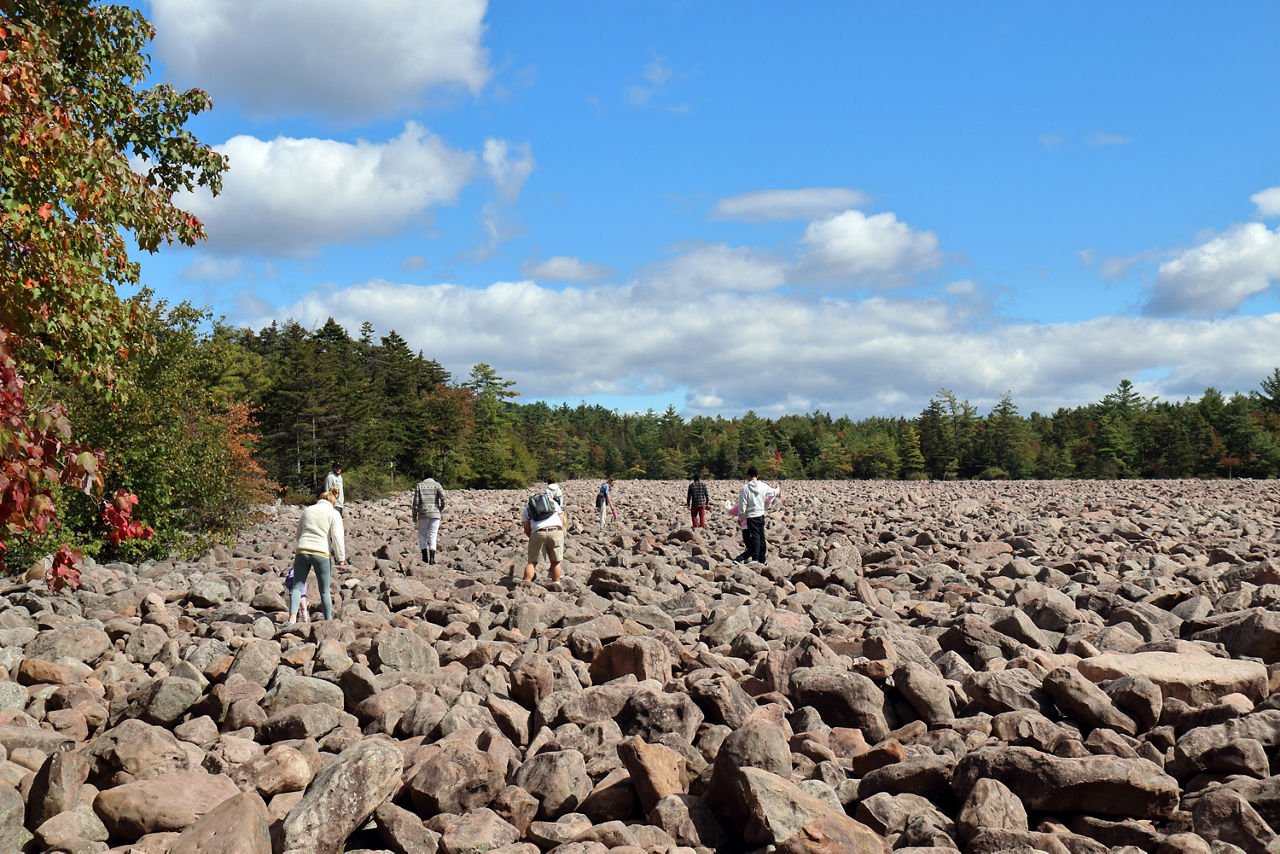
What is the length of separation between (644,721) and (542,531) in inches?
313

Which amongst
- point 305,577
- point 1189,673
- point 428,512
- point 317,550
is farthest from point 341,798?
point 428,512

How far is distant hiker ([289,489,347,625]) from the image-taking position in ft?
37.8

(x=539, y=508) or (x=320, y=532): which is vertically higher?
(x=539, y=508)

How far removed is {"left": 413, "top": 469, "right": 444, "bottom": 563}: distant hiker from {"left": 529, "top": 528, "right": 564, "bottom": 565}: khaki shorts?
4235mm

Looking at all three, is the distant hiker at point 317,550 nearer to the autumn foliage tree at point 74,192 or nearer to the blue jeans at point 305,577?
the blue jeans at point 305,577

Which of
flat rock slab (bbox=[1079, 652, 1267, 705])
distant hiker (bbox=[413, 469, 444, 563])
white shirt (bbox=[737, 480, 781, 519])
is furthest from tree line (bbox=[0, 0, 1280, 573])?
white shirt (bbox=[737, 480, 781, 519])

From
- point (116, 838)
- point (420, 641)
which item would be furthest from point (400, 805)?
point (420, 641)

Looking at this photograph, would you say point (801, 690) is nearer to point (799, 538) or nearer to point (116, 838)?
point (116, 838)

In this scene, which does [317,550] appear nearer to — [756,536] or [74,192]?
[74,192]

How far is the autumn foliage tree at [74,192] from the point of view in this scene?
8.23 m

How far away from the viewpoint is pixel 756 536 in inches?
715

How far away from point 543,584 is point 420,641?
223 inches

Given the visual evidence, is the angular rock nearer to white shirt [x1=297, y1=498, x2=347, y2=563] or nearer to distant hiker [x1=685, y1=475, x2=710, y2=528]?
white shirt [x1=297, y1=498, x2=347, y2=563]

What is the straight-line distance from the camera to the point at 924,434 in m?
99.4
